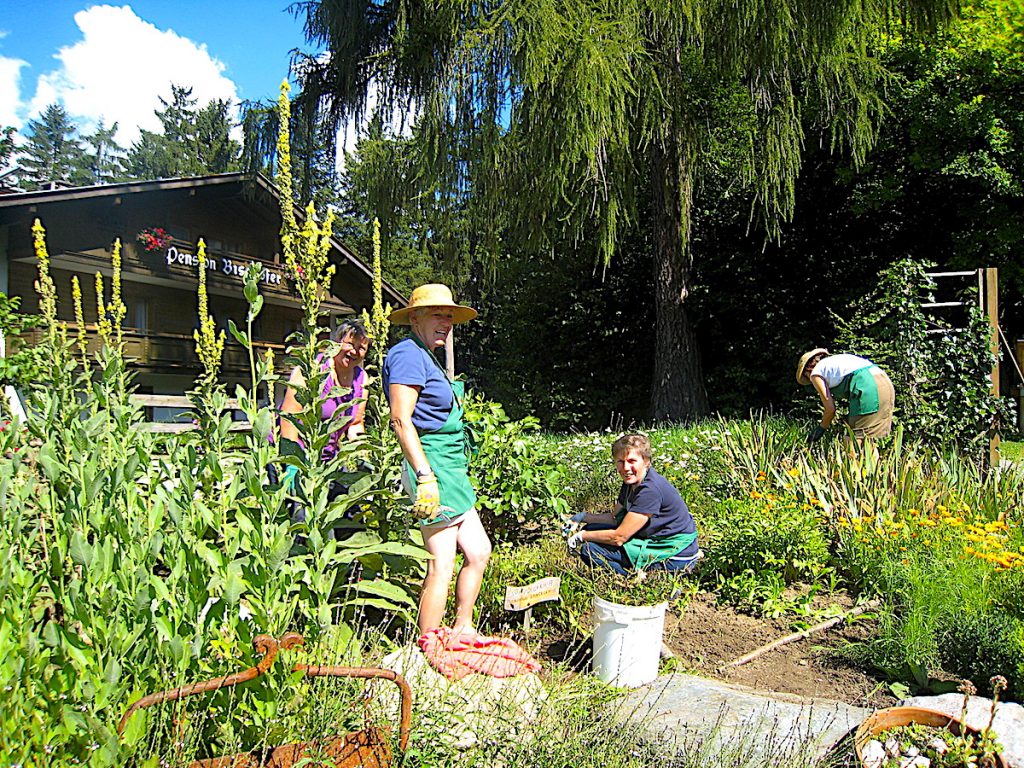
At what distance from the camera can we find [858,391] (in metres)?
6.23

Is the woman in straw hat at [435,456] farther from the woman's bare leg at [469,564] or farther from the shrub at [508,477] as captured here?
the shrub at [508,477]

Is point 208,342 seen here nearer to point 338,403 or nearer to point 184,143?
point 338,403

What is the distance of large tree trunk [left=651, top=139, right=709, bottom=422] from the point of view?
11.8m

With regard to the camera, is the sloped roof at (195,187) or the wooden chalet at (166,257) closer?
the sloped roof at (195,187)

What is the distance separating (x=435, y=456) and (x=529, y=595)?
2.67 ft

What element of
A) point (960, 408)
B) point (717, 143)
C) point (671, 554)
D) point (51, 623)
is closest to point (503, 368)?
point (717, 143)

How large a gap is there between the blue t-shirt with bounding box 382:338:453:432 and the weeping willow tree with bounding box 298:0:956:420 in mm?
6008

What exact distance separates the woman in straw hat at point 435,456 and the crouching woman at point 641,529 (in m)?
0.99

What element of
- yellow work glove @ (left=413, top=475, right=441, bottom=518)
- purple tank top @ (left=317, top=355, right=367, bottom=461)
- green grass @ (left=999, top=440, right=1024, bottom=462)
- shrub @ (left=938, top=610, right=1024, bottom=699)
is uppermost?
purple tank top @ (left=317, top=355, right=367, bottom=461)

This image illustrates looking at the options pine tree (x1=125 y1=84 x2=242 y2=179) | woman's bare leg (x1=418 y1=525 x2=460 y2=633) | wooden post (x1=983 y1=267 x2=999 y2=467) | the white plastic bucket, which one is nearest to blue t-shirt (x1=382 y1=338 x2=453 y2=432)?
woman's bare leg (x1=418 y1=525 x2=460 y2=633)

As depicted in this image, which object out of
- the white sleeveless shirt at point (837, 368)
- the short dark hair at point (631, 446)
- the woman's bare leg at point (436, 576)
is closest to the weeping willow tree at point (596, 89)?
the white sleeveless shirt at point (837, 368)

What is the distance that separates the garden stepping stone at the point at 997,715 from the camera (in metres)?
2.56

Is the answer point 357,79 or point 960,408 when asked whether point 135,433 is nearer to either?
point 960,408

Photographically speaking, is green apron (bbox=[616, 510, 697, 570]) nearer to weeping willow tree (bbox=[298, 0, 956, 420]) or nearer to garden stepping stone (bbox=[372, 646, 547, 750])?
garden stepping stone (bbox=[372, 646, 547, 750])
